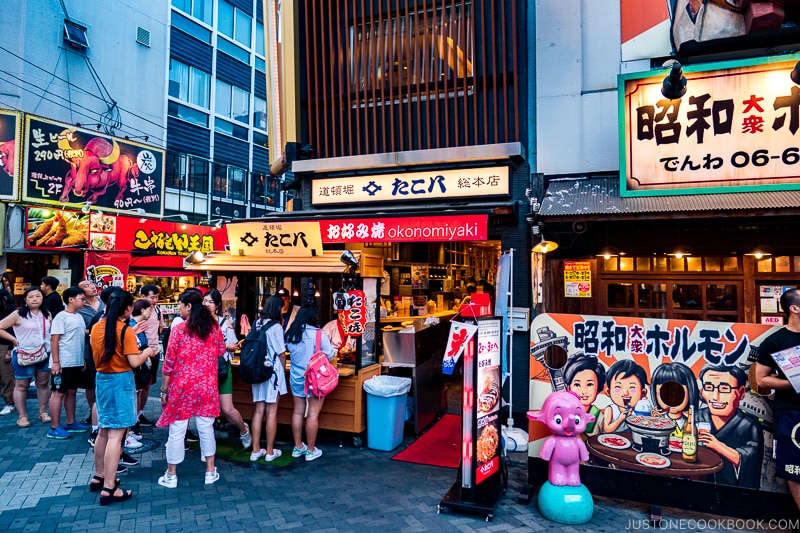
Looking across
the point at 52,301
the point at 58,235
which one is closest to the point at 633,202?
the point at 52,301

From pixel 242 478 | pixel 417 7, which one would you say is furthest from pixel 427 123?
pixel 242 478

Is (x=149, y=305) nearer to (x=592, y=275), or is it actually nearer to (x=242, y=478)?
(x=242, y=478)

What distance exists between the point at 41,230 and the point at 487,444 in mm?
13581

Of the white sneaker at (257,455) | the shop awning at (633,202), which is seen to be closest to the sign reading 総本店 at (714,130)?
the shop awning at (633,202)

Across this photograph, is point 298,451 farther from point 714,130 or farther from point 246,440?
point 714,130

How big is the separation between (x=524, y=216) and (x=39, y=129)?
1334 centimetres

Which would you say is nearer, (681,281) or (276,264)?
(276,264)

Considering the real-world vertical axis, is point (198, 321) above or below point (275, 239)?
below

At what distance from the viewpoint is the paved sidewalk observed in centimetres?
475

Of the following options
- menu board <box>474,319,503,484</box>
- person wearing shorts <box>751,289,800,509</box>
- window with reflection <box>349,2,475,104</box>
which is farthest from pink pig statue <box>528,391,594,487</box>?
window with reflection <box>349,2,475,104</box>

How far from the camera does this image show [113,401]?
514 cm

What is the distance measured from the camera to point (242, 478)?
5.90m

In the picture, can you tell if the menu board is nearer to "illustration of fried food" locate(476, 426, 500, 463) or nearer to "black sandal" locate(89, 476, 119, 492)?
"illustration of fried food" locate(476, 426, 500, 463)

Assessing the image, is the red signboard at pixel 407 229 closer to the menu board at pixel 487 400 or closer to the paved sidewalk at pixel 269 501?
the menu board at pixel 487 400
